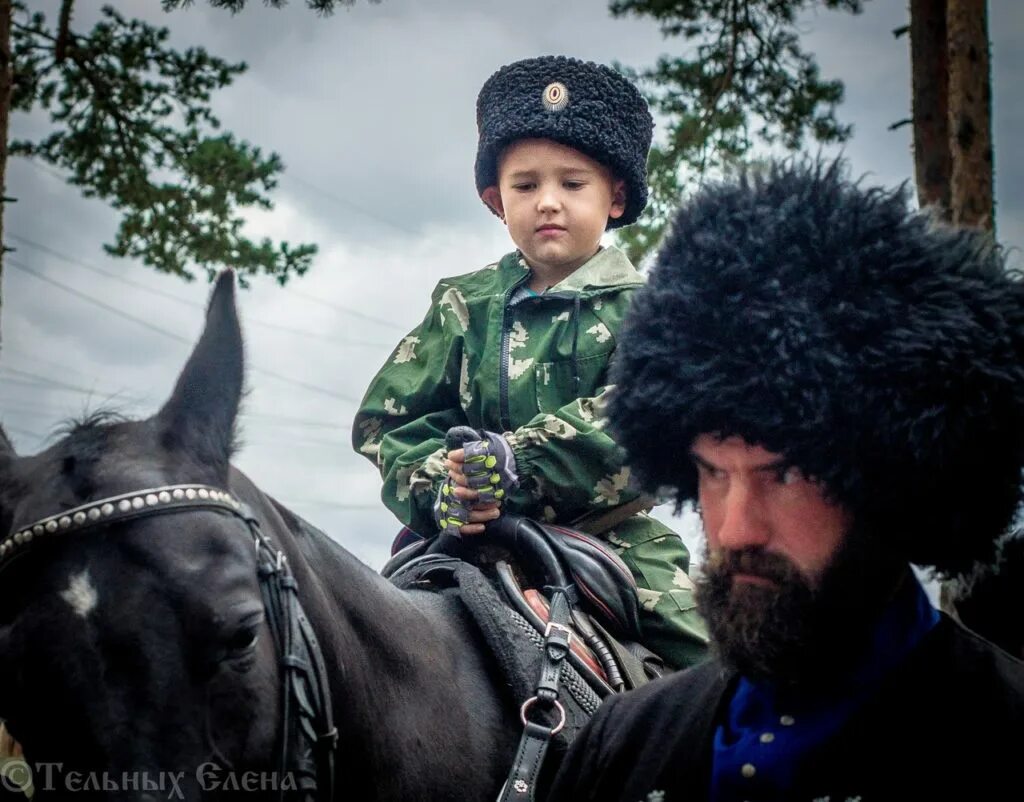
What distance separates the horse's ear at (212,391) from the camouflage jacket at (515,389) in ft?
3.40

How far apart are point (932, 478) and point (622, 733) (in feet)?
2.47

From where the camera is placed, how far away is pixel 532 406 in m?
3.63

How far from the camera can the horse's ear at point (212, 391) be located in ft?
8.16

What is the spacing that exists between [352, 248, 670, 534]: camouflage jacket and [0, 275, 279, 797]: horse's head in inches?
47.6

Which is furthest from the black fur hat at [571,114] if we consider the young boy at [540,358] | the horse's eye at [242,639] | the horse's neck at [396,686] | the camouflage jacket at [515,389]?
the horse's eye at [242,639]

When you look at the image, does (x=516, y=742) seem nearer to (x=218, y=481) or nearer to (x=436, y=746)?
(x=436, y=746)

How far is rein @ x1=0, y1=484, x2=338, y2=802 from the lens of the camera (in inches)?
87.1

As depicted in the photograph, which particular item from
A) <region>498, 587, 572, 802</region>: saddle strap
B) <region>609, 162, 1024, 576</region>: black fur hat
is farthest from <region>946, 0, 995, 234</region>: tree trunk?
<region>609, 162, 1024, 576</region>: black fur hat

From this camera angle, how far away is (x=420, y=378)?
12.6ft

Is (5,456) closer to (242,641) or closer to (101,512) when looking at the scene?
(101,512)

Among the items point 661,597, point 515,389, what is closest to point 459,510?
point 515,389

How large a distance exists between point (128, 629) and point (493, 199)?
2445 millimetres

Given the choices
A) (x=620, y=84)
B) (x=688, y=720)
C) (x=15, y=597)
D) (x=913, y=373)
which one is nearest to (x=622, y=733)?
(x=688, y=720)

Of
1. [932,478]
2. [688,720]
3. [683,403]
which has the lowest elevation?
[688,720]
